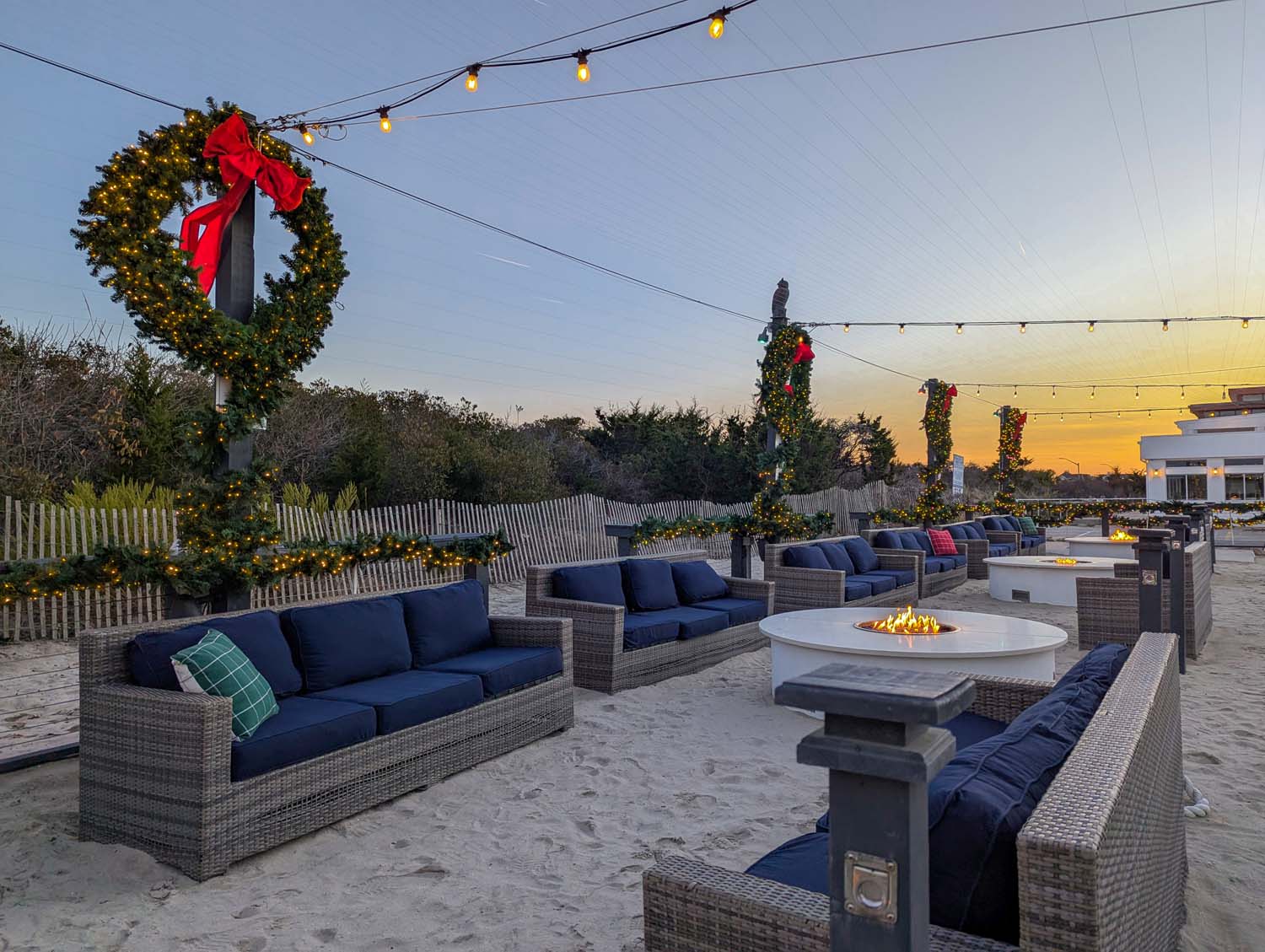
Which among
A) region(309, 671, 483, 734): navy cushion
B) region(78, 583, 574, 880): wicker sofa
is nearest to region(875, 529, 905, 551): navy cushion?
region(309, 671, 483, 734): navy cushion

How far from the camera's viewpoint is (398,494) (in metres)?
13.6

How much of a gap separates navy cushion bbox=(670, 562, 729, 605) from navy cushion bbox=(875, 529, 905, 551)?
336 cm

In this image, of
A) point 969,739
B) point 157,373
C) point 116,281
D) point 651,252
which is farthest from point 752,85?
point 157,373

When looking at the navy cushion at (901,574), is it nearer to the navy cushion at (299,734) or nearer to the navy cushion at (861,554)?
the navy cushion at (861,554)

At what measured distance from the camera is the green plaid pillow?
2.74 metres

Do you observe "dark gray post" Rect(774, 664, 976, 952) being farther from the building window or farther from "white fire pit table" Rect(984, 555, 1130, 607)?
the building window

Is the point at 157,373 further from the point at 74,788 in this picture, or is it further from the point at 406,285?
the point at 74,788

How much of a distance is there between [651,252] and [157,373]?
7197 millimetres

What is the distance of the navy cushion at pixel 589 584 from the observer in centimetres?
524

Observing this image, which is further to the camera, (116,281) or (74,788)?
(116,281)

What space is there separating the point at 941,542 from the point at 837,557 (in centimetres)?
320

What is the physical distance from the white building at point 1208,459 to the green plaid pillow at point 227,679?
28.7 m

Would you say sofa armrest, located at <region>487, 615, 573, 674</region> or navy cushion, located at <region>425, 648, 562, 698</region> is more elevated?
sofa armrest, located at <region>487, 615, 573, 674</region>

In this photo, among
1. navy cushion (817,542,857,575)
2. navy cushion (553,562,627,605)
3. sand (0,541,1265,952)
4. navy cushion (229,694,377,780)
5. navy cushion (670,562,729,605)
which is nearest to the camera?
sand (0,541,1265,952)
